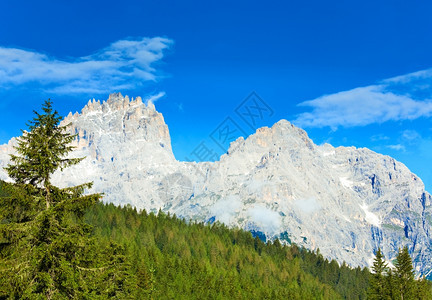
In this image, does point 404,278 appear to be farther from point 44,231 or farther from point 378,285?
point 44,231

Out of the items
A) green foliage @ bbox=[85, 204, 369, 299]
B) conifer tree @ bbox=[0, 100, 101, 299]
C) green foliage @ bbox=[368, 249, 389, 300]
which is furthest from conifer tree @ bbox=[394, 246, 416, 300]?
conifer tree @ bbox=[0, 100, 101, 299]

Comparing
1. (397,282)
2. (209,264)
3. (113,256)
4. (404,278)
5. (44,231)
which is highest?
(209,264)

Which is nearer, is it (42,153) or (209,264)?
(42,153)

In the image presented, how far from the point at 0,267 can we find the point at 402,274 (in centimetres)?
5971

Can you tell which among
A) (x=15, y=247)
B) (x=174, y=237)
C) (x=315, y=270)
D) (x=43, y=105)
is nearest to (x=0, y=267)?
(x=15, y=247)

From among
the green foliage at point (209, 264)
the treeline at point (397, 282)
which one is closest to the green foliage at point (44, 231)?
the green foliage at point (209, 264)

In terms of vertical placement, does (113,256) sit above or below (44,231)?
above

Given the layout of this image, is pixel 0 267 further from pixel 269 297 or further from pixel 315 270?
pixel 315 270

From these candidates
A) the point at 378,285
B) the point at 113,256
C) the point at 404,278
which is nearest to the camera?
the point at 113,256

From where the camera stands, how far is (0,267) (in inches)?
625

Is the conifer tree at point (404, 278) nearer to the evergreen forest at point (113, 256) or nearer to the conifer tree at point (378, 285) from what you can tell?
the evergreen forest at point (113, 256)

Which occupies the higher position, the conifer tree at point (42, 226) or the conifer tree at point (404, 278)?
the conifer tree at point (404, 278)

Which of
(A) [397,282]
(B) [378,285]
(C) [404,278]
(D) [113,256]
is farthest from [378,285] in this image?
(D) [113,256]

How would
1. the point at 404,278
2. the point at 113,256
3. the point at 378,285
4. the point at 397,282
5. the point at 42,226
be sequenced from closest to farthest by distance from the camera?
1. the point at 42,226
2. the point at 113,256
3. the point at 397,282
4. the point at 404,278
5. the point at 378,285
